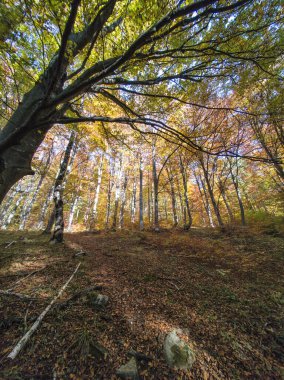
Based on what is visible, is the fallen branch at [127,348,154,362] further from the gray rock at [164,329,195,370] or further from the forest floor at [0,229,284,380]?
the gray rock at [164,329,195,370]

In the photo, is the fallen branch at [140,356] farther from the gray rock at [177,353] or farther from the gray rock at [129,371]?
the gray rock at [177,353]

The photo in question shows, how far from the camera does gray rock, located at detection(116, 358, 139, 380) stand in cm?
137

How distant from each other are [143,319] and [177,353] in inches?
22.9

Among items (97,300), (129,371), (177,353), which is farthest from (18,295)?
(177,353)

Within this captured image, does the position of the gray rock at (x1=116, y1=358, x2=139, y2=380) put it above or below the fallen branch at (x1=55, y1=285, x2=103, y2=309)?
below

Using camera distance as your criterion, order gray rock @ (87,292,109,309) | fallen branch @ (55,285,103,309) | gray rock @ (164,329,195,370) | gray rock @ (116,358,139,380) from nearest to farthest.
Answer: gray rock @ (116,358,139,380), gray rock @ (164,329,195,370), fallen branch @ (55,285,103,309), gray rock @ (87,292,109,309)

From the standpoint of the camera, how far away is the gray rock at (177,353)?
1.53 meters

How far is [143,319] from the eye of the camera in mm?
2066

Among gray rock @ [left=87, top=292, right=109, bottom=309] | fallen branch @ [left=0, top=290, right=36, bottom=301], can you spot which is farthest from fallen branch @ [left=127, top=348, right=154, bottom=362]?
fallen branch @ [left=0, top=290, right=36, bottom=301]

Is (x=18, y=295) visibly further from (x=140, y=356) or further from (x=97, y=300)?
(x=140, y=356)

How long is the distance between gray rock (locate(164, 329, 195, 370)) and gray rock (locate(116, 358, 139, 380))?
365 millimetres

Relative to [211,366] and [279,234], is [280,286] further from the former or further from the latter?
[279,234]

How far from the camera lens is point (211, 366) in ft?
5.01

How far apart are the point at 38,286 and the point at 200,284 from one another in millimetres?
3138
